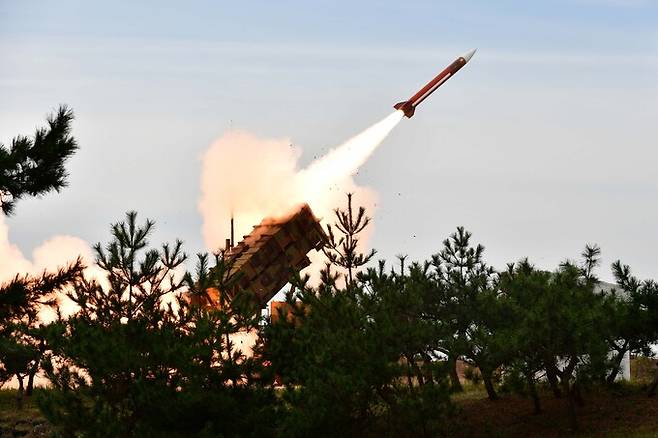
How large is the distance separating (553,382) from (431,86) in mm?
11564

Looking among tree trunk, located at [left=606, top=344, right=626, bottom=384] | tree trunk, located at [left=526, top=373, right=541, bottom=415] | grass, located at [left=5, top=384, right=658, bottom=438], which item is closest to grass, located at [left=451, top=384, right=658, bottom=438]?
grass, located at [left=5, top=384, right=658, bottom=438]

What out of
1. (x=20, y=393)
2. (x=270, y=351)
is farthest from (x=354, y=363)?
(x=20, y=393)

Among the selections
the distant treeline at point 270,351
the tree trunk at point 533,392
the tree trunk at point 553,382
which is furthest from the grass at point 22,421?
the tree trunk at point 553,382

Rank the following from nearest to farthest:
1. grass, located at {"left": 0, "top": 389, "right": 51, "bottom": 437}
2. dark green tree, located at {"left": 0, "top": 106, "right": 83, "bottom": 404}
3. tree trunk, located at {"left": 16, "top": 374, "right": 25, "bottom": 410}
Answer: dark green tree, located at {"left": 0, "top": 106, "right": 83, "bottom": 404} < grass, located at {"left": 0, "top": 389, "right": 51, "bottom": 437} < tree trunk, located at {"left": 16, "top": 374, "right": 25, "bottom": 410}

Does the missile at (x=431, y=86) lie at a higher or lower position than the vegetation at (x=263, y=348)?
higher

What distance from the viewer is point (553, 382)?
1415 inches

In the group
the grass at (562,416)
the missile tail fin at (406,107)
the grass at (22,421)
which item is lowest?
the grass at (562,416)

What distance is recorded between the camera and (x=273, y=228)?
38.5 metres

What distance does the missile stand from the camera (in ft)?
Answer: 141

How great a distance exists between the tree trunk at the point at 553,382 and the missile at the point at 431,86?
1023 centimetres

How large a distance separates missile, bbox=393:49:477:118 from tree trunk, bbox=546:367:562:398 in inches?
403

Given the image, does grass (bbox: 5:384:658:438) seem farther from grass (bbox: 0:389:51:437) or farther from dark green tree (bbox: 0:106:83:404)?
dark green tree (bbox: 0:106:83:404)

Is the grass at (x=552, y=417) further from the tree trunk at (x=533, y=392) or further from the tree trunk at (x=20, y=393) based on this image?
the tree trunk at (x=20, y=393)

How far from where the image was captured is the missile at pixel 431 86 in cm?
4306
